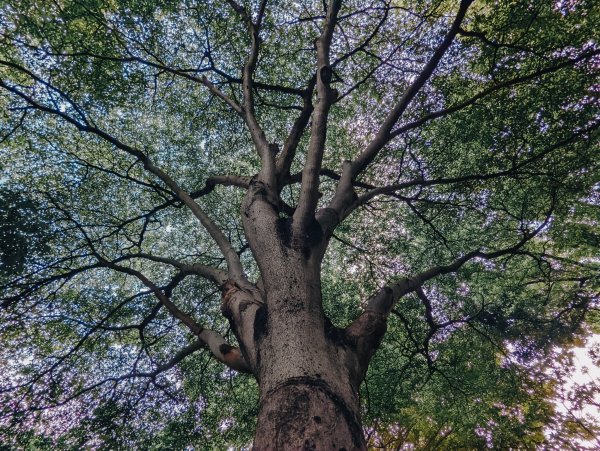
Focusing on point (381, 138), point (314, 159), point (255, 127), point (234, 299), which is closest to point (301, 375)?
point (234, 299)

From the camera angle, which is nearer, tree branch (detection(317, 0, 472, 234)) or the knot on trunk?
the knot on trunk

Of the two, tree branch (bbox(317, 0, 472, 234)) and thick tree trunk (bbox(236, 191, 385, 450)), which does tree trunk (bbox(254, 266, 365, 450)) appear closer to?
thick tree trunk (bbox(236, 191, 385, 450))

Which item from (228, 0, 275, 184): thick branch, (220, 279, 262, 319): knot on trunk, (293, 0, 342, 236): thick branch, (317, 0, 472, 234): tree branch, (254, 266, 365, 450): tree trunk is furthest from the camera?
(228, 0, 275, 184): thick branch

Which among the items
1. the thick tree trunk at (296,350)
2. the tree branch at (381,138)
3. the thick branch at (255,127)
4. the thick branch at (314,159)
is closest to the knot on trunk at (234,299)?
the thick tree trunk at (296,350)

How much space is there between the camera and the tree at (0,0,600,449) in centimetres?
284

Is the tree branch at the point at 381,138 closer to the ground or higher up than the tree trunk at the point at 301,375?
higher up

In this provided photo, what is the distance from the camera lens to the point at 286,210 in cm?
395

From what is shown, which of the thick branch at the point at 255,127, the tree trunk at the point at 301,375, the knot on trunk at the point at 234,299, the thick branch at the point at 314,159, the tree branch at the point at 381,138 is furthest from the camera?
the thick branch at the point at 255,127

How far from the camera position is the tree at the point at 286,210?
9.31ft

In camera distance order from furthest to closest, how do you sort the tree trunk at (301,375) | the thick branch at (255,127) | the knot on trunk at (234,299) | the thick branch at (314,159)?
the thick branch at (255,127) < the thick branch at (314,159) < the knot on trunk at (234,299) < the tree trunk at (301,375)

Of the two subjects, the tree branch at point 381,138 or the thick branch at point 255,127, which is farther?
the thick branch at point 255,127

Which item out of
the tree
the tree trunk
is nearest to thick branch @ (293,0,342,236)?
the tree

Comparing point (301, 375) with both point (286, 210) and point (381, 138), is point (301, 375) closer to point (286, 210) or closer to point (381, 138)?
point (286, 210)

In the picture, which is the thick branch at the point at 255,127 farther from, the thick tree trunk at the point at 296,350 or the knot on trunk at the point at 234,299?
the knot on trunk at the point at 234,299
